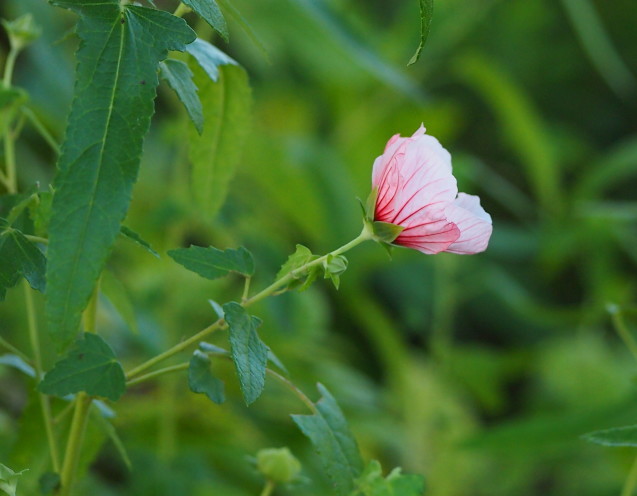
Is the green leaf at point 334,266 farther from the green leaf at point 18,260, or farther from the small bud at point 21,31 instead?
the small bud at point 21,31

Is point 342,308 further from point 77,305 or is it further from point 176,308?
point 77,305

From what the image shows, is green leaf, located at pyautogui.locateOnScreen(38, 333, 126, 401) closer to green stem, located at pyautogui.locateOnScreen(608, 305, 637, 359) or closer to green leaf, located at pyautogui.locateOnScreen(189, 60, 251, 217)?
green leaf, located at pyautogui.locateOnScreen(189, 60, 251, 217)

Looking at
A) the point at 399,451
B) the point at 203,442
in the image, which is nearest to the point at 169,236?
the point at 203,442

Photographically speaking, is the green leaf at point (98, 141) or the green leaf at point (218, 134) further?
the green leaf at point (218, 134)

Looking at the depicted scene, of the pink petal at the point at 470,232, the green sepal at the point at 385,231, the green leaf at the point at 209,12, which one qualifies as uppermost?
the green leaf at the point at 209,12

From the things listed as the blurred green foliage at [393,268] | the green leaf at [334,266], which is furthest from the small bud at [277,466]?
the green leaf at [334,266]

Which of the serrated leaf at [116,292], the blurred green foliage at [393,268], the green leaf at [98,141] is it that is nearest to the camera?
the green leaf at [98,141]

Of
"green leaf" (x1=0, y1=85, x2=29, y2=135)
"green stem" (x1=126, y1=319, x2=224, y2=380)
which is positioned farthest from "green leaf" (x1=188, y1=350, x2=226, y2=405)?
"green leaf" (x1=0, y1=85, x2=29, y2=135)
